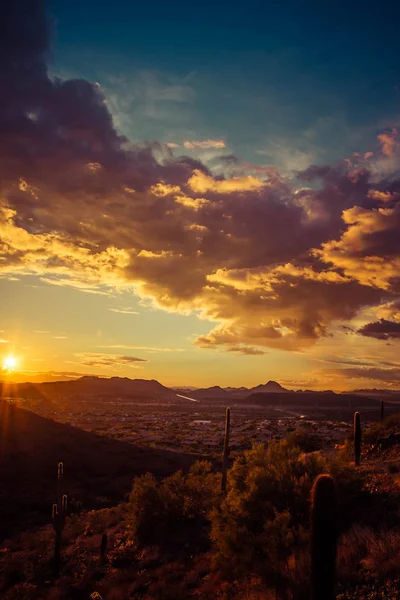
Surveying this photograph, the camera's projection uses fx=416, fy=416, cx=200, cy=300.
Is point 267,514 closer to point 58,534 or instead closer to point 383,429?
point 58,534

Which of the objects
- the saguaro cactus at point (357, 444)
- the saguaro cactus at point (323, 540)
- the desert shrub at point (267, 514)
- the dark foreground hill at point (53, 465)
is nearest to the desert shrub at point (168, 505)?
the desert shrub at point (267, 514)

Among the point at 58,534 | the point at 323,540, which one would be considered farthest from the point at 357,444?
the point at 58,534

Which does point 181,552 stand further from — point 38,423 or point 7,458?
point 38,423

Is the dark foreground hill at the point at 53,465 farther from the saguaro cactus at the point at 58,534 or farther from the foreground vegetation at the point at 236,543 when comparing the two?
the foreground vegetation at the point at 236,543

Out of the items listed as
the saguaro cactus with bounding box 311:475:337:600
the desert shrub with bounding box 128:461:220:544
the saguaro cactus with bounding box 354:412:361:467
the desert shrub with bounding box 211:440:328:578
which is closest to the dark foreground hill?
the desert shrub with bounding box 128:461:220:544

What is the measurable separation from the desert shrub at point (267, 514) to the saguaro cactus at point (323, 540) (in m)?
3.99

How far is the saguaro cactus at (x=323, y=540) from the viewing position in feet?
31.3

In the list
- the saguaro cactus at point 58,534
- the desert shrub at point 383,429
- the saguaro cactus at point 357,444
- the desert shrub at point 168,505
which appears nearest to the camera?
the saguaro cactus at point 58,534

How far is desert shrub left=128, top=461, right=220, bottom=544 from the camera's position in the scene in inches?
933

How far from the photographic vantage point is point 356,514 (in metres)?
16.5

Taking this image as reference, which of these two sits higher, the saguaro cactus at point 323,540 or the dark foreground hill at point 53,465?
the saguaro cactus at point 323,540

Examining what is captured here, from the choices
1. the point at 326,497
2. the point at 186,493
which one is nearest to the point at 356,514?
the point at 326,497

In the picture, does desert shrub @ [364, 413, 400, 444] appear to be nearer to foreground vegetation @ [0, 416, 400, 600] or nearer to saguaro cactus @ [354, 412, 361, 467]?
foreground vegetation @ [0, 416, 400, 600]

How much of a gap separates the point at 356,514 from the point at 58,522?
15754 mm
